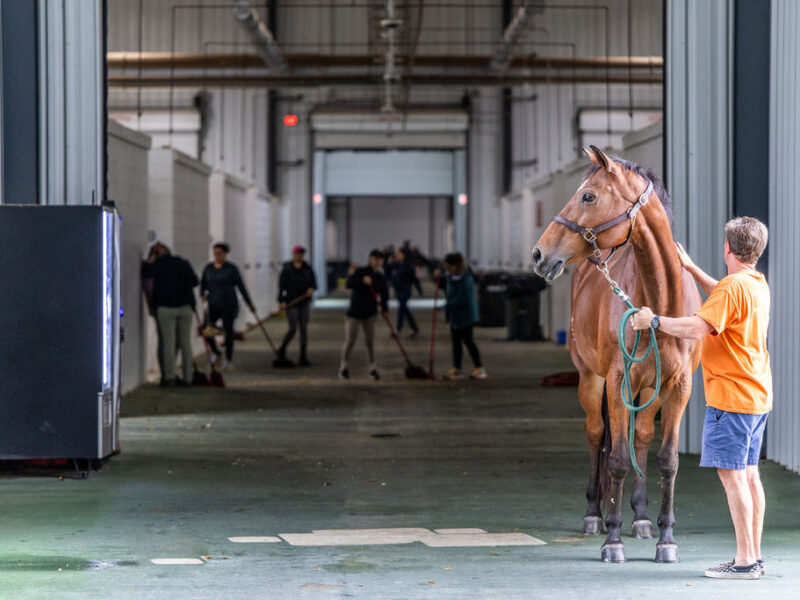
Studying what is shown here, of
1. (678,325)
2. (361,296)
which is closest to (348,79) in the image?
(361,296)

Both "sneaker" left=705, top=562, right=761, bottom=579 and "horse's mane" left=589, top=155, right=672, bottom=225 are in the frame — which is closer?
"sneaker" left=705, top=562, right=761, bottom=579

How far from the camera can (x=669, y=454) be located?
648cm

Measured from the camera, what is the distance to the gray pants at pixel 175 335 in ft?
49.4

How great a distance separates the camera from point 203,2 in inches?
1114

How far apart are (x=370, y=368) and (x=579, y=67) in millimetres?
13602

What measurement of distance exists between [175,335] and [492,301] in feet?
43.5

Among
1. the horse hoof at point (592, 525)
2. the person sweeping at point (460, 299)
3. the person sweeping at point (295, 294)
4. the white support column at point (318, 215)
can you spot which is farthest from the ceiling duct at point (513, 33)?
the horse hoof at point (592, 525)

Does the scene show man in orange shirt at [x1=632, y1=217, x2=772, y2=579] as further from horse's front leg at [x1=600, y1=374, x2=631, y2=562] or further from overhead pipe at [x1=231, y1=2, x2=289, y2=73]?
overhead pipe at [x1=231, y1=2, x2=289, y2=73]

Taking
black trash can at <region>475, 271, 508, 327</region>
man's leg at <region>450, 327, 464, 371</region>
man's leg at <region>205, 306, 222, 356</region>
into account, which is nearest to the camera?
man's leg at <region>450, 327, 464, 371</region>

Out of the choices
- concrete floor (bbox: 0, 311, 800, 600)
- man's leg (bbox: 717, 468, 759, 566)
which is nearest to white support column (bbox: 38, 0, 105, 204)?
concrete floor (bbox: 0, 311, 800, 600)

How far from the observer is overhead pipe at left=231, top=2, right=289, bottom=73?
22266mm

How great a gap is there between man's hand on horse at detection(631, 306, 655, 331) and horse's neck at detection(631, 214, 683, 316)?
47 centimetres

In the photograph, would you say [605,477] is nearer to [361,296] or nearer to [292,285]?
[361,296]

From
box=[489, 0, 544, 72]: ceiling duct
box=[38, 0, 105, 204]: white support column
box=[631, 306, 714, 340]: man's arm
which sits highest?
box=[489, 0, 544, 72]: ceiling duct
